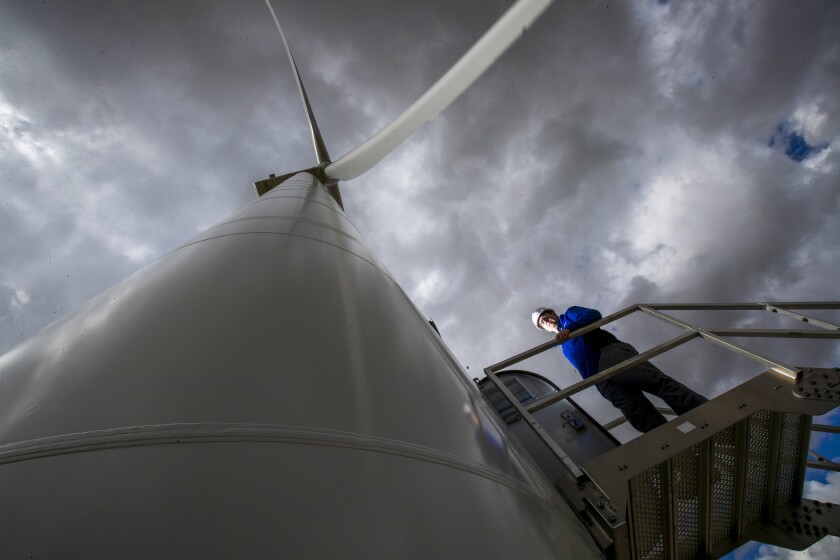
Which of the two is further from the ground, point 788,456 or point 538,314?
point 538,314

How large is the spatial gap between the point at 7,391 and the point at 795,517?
6.94 meters

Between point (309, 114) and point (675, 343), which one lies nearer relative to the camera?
point (675, 343)

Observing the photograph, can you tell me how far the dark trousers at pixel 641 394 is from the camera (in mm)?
4812

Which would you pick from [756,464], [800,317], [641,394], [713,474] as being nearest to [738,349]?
[756,464]

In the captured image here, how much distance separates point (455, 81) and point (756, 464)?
225 inches

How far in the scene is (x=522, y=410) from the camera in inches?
167

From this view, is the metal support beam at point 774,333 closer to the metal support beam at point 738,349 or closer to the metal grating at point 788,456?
the metal support beam at point 738,349

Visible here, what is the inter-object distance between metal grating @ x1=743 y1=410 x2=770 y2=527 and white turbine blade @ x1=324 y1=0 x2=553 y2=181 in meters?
4.79

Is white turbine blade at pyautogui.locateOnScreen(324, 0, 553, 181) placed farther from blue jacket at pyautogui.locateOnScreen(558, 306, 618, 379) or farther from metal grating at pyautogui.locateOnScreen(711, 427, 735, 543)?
metal grating at pyautogui.locateOnScreen(711, 427, 735, 543)

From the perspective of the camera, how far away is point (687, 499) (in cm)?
352

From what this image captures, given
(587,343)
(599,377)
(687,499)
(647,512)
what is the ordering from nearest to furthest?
(647,512) → (687,499) → (599,377) → (587,343)

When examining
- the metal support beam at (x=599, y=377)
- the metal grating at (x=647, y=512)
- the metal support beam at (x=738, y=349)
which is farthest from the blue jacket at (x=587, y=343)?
the metal grating at (x=647, y=512)

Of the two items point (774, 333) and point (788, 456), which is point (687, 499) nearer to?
point (788, 456)

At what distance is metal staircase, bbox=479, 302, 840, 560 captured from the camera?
3.04 m
